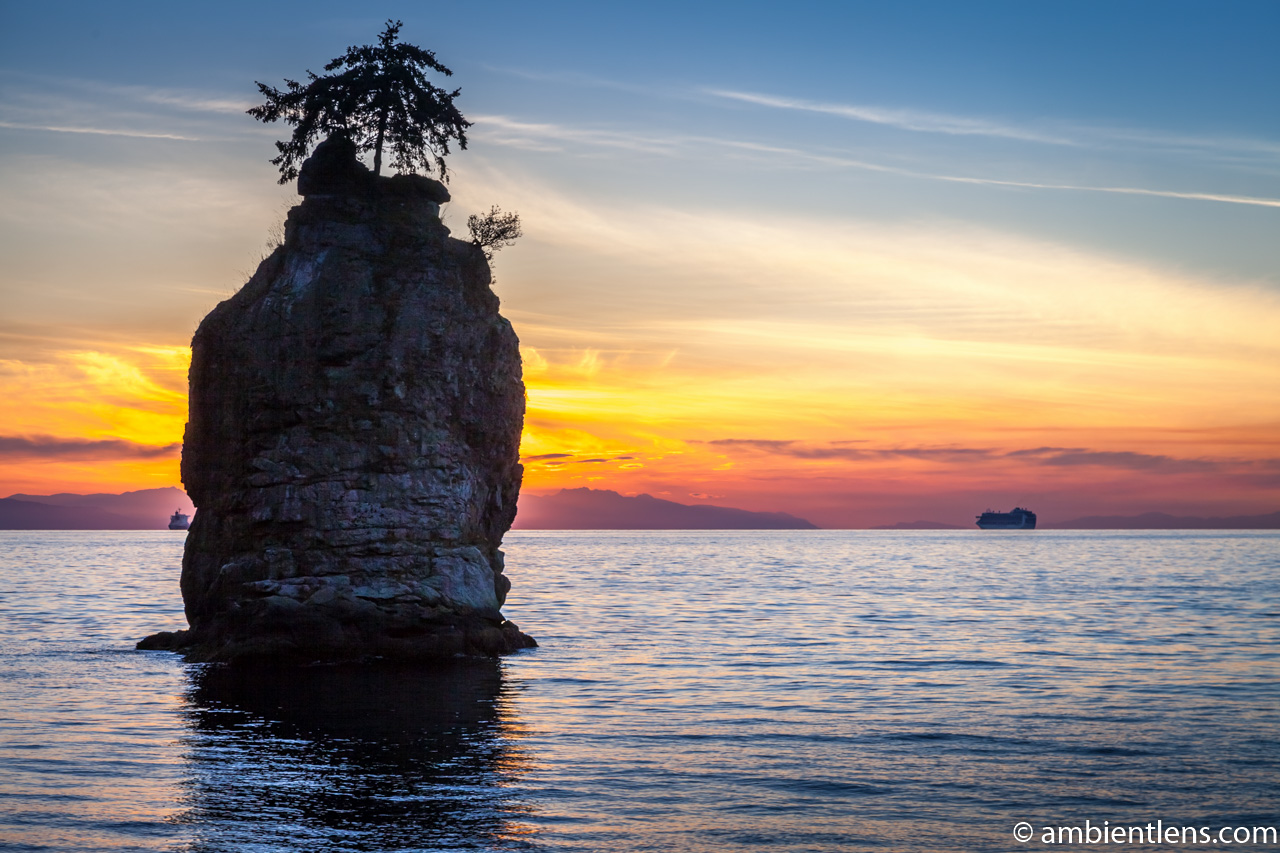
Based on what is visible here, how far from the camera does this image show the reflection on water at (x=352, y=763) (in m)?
15.6

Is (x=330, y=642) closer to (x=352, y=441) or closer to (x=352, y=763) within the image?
(x=352, y=441)

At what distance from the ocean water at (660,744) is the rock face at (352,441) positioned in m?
2.54

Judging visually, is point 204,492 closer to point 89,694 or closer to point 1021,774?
point 89,694

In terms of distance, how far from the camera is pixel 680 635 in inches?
1801

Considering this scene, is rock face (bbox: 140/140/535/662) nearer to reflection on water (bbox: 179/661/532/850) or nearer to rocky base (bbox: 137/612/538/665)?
rocky base (bbox: 137/612/538/665)

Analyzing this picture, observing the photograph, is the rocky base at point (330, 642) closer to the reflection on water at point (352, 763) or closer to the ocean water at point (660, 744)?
the ocean water at point (660, 744)

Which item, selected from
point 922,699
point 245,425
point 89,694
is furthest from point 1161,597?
point 89,694

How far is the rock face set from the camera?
114 ft

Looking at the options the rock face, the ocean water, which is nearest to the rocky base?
the rock face

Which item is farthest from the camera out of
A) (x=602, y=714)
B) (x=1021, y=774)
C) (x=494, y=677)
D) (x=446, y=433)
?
(x=446, y=433)

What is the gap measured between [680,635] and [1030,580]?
2209 inches

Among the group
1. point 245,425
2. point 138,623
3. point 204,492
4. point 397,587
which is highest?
point 245,425

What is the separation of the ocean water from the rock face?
254 cm

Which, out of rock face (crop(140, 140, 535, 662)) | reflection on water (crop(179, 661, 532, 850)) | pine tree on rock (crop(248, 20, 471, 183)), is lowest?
reflection on water (crop(179, 661, 532, 850))
